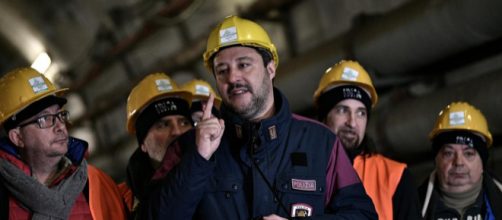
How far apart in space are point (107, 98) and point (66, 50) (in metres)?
1.27

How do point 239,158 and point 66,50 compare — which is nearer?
point 239,158

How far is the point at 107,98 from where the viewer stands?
11.1 m

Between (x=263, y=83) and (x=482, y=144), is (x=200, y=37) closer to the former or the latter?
(x=482, y=144)

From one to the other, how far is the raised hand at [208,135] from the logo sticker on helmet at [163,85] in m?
1.42

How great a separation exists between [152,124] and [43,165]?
724mm

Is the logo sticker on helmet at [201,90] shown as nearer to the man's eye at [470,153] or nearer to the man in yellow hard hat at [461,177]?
the man in yellow hard hat at [461,177]

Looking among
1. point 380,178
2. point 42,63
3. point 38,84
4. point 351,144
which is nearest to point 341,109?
point 351,144

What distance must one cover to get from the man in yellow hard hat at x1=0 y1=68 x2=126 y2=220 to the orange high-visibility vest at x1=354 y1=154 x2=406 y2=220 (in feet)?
3.59

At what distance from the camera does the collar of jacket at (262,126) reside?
2.28 m

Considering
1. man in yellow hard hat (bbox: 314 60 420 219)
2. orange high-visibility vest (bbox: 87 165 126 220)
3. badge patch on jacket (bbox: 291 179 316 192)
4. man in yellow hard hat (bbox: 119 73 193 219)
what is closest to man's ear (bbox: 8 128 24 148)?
orange high-visibility vest (bbox: 87 165 126 220)

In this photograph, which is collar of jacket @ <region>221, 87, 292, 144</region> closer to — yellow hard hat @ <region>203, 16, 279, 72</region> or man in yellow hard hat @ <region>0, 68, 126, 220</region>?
yellow hard hat @ <region>203, 16, 279, 72</region>

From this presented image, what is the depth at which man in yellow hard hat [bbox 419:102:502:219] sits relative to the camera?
3.57m

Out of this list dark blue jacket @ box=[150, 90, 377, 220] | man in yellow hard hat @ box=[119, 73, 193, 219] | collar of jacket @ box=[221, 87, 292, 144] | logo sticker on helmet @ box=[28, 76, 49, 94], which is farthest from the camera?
man in yellow hard hat @ box=[119, 73, 193, 219]

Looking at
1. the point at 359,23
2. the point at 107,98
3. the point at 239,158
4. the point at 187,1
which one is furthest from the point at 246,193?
the point at 107,98
